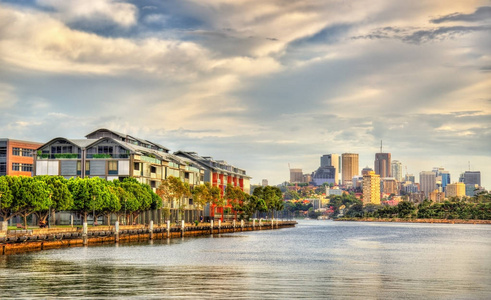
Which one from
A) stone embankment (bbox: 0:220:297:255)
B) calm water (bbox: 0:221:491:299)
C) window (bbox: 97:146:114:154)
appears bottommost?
calm water (bbox: 0:221:491:299)

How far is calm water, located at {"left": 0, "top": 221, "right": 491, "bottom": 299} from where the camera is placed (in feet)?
212

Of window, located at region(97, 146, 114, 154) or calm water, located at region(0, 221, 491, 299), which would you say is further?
window, located at region(97, 146, 114, 154)

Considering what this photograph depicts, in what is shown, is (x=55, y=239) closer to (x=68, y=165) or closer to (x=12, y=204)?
(x=12, y=204)

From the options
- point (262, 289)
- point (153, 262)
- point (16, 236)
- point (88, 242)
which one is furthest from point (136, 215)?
point (262, 289)

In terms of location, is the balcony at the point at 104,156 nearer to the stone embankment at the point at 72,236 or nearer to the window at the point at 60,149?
the window at the point at 60,149

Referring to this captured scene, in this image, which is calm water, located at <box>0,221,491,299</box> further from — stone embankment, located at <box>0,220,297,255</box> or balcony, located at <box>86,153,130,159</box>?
balcony, located at <box>86,153,130,159</box>

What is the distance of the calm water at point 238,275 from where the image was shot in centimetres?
6475

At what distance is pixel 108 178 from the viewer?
187000mm

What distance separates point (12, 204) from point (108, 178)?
6151 cm

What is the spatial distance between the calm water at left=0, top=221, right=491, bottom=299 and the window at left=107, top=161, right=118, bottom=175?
68.6 meters

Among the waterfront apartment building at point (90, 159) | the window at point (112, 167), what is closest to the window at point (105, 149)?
the waterfront apartment building at point (90, 159)

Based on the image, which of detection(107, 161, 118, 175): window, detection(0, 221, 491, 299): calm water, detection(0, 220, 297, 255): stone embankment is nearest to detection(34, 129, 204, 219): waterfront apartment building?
detection(107, 161, 118, 175): window

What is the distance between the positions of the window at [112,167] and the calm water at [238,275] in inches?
2700

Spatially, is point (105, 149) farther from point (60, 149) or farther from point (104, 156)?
point (60, 149)
